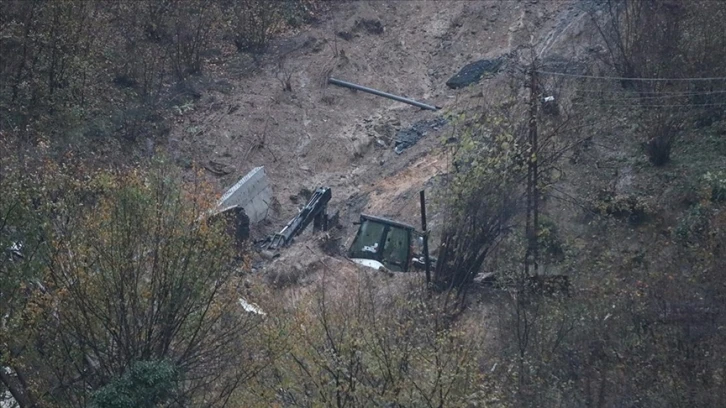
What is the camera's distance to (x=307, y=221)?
22.7 meters

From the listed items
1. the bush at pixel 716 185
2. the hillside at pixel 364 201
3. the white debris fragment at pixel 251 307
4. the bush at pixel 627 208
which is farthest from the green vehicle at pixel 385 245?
the bush at pixel 716 185

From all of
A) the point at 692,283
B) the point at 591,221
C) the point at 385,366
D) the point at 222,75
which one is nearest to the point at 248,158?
the point at 222,75

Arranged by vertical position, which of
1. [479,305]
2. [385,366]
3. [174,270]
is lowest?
[479,305]

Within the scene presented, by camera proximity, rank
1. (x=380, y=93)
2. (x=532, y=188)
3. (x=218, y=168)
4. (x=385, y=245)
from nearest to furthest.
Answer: (x=532, y=188) < (x=385, y=245) < (x=218, y=168) < (x=380, y=93)

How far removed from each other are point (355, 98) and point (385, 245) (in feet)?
26.1

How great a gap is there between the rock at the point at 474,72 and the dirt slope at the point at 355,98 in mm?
312

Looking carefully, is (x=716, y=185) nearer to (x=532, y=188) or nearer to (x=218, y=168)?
(x=532, y=188)

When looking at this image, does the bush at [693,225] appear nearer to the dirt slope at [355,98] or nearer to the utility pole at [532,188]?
the utility pole at [532,188]

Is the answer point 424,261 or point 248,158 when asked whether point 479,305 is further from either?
point 248,158

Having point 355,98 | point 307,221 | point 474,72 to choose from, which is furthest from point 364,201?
point 474,72

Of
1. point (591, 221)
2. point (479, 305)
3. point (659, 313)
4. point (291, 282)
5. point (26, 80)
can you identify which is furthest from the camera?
point (26, 80)

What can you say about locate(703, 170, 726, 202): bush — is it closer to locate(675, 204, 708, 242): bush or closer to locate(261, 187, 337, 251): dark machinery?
locate(675, 204, 708, 242): bush

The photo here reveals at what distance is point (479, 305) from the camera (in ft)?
60.1

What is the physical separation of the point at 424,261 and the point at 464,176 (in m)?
1.97
